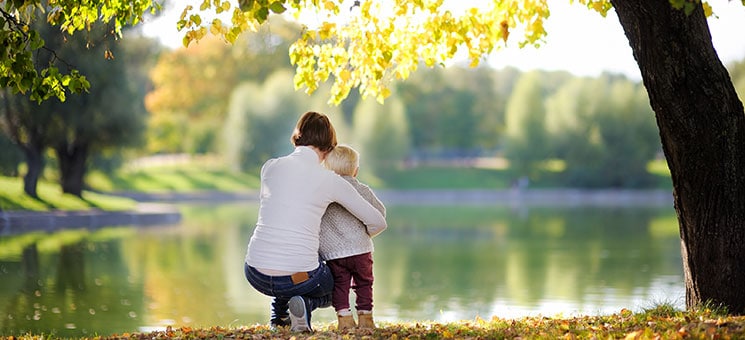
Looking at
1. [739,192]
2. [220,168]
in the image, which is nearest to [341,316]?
[739,192]

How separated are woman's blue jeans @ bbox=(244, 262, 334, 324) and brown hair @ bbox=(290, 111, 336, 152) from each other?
1.89 ft

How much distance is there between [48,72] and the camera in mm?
5066

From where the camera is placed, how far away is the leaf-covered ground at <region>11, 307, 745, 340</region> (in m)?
4.16

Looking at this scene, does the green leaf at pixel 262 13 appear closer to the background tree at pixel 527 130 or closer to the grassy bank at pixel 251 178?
the grassy bank at pixel 251 178

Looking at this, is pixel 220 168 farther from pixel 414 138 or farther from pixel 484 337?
pixel 484 337

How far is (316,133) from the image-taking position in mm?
4574

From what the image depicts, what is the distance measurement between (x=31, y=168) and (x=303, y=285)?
68.6 ft

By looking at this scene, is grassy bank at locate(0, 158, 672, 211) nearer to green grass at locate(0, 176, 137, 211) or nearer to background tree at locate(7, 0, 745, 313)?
green grass at locate(0, 176, 137, 211)

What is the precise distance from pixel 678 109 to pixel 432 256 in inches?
490

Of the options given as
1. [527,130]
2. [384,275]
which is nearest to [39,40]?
[384,275]

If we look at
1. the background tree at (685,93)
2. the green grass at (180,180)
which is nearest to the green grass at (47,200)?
the green grass at (180,180)

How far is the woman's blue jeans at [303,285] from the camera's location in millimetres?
4539

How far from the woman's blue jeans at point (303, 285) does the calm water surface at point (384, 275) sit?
2.31m

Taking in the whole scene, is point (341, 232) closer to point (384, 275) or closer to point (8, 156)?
point (384, 275)
